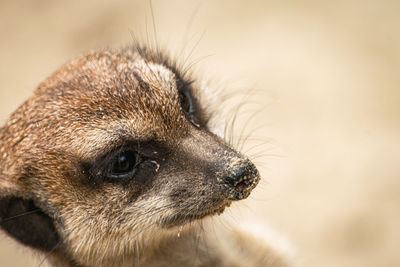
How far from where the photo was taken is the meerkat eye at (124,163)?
8.08ft

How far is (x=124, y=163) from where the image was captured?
2.47 metres

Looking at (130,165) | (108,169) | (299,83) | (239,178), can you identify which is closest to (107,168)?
(108,169)

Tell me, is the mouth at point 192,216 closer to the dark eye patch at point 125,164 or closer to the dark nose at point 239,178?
the dark nose at point 239,178

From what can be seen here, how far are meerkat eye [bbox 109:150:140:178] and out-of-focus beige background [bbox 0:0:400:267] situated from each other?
4.52ft

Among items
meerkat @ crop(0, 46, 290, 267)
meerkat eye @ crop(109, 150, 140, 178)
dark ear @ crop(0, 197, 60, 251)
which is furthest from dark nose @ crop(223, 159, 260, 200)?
dark ear @ crop(0, 197, 60, 251)

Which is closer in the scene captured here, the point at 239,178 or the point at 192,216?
the point at 239,178

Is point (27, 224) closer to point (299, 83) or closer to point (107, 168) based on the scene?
point (107, 168)

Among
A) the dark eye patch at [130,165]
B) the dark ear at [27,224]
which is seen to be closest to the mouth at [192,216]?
the dark eye patch at [130,165]

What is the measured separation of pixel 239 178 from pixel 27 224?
1.11 metres

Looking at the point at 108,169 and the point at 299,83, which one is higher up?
the point at 299,83

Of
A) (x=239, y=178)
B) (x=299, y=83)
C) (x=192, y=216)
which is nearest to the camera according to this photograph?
(x=239, y=178)

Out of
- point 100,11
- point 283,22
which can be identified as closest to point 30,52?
point 100,11

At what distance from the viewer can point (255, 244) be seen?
11.7ft

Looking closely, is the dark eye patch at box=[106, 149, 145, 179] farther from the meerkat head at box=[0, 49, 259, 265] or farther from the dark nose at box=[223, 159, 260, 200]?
the dark nose at box=[223, 159, 260, 200]
